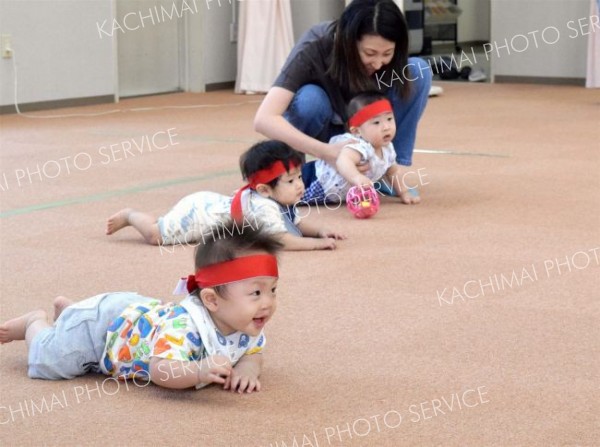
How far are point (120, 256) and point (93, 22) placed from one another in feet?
12.5

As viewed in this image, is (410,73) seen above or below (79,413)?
above

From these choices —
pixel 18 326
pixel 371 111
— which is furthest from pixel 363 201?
pixel 18 326

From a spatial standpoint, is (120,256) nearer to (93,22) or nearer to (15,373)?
(15,373)

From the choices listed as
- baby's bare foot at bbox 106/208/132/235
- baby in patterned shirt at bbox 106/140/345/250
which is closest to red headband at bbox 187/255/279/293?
baby in patterned shirt at bbox 106/140/345/250

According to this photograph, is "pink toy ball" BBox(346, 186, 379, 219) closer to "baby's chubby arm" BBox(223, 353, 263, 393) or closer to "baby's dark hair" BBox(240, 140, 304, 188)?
"baby's dark hair" BBox(240, 140, 304, 188)

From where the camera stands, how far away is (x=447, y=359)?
5.33 ft

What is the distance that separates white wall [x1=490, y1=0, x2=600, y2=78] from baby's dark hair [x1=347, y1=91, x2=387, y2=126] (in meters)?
3.85

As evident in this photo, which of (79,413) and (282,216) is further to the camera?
(282,216)

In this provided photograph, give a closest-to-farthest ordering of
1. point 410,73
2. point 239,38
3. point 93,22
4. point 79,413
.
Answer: point 79,413 → point 410,73 → point 93,22 → point 239,38

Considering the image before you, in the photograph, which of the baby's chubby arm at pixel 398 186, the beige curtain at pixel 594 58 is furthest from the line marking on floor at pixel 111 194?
the beige curtain at pixel 594 58

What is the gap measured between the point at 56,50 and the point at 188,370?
4525 millimetres

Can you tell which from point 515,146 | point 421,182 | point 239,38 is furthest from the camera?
point 239,38

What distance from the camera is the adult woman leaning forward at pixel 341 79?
2688mm

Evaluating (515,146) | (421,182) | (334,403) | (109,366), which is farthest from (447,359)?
(515,146)
